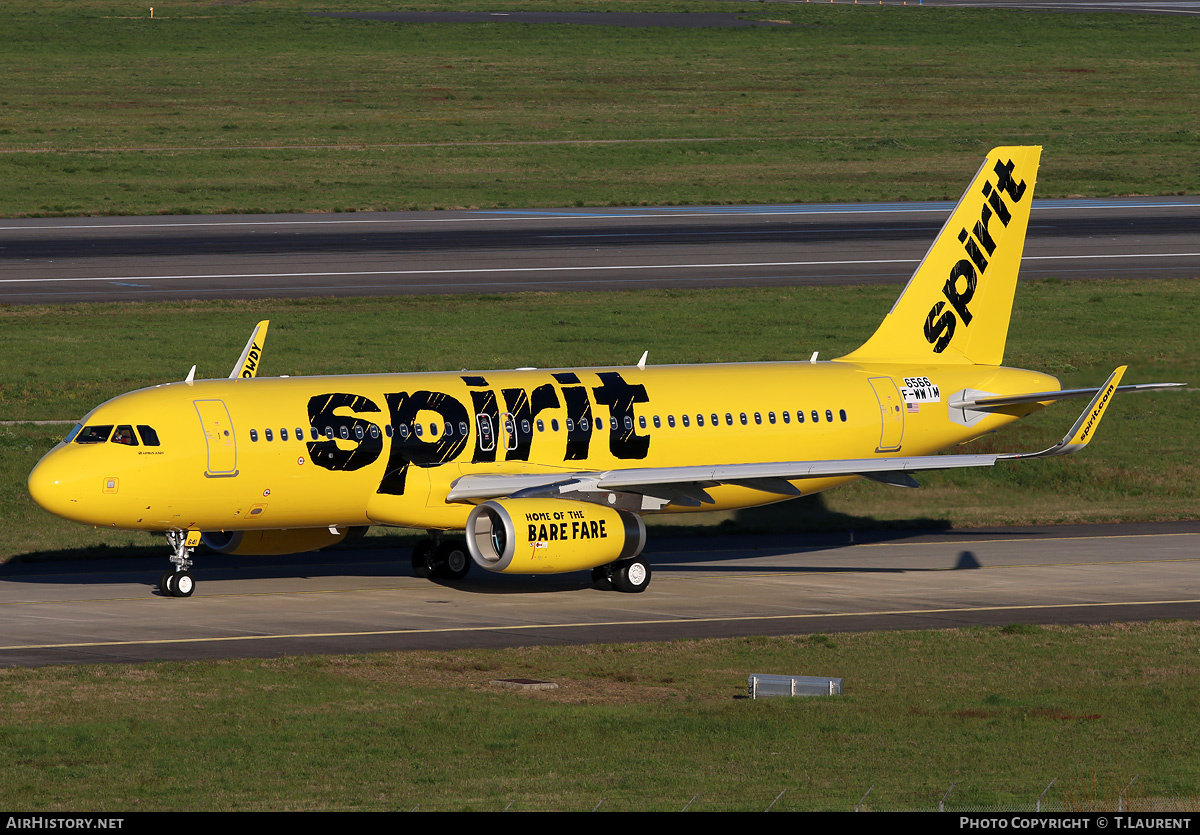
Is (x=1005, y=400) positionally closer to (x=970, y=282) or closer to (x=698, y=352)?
(x=970, y=282)

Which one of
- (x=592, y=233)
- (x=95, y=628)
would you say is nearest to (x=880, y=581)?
(x=95, y=628)

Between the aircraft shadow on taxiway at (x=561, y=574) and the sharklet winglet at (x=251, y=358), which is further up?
the sharklet winglet at (x=251, y=358)

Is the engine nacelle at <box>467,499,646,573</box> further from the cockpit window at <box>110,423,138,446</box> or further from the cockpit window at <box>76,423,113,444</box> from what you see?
the cockpit window at <box>76,423,113,444</box>

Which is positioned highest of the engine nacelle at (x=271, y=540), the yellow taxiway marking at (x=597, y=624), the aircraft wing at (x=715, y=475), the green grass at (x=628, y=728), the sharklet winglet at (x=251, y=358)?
the sharklet winglet at (x=251, y=358)

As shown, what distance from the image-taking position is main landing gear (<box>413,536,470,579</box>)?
46500 millimetres

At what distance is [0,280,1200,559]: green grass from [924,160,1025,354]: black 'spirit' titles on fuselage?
4924 millimetres

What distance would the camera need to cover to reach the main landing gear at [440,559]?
4650 centimetres

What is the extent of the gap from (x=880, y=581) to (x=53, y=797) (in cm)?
2515

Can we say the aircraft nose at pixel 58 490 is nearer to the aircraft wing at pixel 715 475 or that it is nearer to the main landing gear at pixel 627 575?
the aircraft wing at pixel 715 475

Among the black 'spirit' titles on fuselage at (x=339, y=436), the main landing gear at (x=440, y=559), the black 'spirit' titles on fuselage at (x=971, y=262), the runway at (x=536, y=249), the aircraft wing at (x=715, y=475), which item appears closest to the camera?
the black 'spirit' titles on fuselage at (x=339, y=436)

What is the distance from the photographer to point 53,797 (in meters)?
26.2

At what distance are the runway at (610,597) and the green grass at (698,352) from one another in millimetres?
3942

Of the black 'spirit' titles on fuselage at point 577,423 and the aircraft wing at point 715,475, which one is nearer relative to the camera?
the aircraft wing at point 715,475

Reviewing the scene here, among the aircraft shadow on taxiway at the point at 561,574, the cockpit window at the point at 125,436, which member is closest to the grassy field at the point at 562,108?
the aircraft shadow on taxiway at the point at 561,574
